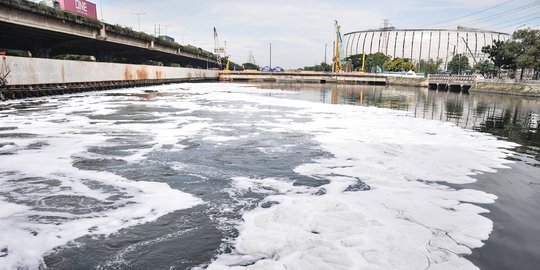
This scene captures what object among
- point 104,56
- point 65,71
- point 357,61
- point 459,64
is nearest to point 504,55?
point 459,64

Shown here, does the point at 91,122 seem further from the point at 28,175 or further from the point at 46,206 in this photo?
the point at 46,206

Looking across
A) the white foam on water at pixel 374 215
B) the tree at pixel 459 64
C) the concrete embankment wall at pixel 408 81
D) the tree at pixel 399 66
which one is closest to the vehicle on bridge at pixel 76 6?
the white foam on water at pixel 374 215

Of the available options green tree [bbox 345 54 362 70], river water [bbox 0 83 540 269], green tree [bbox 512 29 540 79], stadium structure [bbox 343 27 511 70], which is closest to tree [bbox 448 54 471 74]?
green tree [bbox 512 29 540 79]

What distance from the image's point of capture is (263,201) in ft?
22.4

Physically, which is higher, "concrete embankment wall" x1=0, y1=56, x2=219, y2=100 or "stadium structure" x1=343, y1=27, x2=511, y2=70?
"stadium structure" x1=343, y1=27, x2=511, y2=70

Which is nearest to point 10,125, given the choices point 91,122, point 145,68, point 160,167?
point 91,122

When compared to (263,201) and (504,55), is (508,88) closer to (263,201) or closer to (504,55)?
(504,55)

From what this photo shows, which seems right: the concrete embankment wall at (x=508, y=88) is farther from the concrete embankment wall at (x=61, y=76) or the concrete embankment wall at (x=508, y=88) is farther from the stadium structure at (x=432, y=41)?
the stadium structure at (x=432, y=41)

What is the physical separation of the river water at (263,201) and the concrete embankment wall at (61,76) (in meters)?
13.1

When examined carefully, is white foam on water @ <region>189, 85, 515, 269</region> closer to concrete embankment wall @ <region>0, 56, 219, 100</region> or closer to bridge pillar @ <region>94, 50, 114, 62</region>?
concrete embankment wall @ <region>0, 56, 219, 100</region>

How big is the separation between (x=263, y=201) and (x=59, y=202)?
3.84 metres

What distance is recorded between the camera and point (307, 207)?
21.5ft

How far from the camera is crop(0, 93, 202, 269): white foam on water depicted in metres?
5.09

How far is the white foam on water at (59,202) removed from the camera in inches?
201
